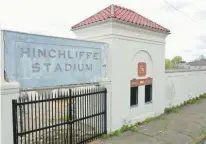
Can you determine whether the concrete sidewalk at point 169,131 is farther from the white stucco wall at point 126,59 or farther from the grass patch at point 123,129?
the white stucco wall at point 126,59

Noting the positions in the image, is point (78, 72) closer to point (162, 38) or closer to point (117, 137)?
point (117, 137)

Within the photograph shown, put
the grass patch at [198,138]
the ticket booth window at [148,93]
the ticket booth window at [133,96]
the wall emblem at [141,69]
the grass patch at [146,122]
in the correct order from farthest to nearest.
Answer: the ticket booth window at [148,93] → the wall emblem at [141,69] → the ticket booth window at [133,96] → the grass patch at [146,122] → the grass patch at [198,138]

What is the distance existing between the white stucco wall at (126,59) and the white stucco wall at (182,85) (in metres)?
1.92

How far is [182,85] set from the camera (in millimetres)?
13625

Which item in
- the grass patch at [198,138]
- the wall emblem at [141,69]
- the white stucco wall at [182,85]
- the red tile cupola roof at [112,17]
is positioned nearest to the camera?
the grass patch at [198,138]

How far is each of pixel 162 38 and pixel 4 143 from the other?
904 cm

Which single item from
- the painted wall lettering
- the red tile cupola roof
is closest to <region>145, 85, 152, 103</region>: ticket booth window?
the red tile cupola roof

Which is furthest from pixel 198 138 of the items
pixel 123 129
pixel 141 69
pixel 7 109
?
pixel 7 109

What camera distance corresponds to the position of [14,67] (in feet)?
16.6

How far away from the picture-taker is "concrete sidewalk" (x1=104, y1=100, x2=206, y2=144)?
708 cm

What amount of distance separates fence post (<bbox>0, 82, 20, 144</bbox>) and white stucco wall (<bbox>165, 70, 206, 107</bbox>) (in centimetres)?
917

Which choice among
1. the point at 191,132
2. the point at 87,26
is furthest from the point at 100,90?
the point at 191,132

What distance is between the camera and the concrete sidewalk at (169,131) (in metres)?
7.08

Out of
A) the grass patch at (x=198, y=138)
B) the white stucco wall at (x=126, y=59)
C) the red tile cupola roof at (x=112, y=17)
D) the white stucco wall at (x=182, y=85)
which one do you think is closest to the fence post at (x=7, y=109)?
the white stucco wall at (x=126, y=59)
